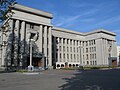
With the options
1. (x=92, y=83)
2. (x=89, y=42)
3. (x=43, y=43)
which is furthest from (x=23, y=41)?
(x=89, y=42)

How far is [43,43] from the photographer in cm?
5622

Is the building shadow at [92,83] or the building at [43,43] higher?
the building at [43,43]

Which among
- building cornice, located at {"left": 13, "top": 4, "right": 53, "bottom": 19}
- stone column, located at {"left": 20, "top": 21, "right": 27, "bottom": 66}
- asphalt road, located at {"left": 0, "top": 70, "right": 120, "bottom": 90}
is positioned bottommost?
asphalt road, located at {"left": 0, "top": 70, "right": 120, "bottom": 90}

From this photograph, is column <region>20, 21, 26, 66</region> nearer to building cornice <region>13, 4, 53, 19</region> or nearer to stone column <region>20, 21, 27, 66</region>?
stone column <region>20, 21, 27, 66</region>

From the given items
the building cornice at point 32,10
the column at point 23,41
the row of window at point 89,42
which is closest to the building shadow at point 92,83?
the column at point 23,41

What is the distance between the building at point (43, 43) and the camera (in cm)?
4849

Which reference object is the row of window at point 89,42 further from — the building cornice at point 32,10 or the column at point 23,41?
the column at point 23,41

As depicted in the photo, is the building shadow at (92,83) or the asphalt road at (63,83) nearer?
the building shadow at (92,83)

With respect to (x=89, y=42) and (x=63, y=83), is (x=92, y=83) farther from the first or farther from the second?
(x=89, y=42)

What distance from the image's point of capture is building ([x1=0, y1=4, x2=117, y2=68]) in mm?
48487

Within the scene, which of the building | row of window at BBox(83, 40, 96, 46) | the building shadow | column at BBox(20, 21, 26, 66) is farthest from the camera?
row of window at BBox(83, 40, 96, 46)

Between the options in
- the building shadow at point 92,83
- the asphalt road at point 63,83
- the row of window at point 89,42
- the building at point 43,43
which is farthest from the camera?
the row of window at point 89,42

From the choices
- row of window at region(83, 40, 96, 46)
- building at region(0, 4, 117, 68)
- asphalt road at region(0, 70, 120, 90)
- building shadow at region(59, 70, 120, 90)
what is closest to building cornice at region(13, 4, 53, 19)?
building at region(0, 4, 117, 68)

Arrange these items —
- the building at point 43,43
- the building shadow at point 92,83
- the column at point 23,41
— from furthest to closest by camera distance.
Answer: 1. the column at point 23,41
2. the building at point 43,43
3. the building shadow at point 92,83
